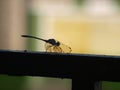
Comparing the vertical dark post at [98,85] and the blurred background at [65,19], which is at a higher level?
the blurred background at [65,19]

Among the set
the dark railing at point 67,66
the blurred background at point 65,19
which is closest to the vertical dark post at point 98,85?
the dark railing at point 67,66

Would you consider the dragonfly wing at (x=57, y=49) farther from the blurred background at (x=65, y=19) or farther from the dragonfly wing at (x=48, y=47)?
the blurred background at (x=65, y=19)

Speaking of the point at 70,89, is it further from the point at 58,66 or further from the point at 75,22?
the point at 75,22

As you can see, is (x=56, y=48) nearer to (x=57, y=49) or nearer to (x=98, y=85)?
(x=57, y=49)

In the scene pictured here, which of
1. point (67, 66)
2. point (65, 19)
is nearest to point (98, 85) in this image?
point (67, 66)

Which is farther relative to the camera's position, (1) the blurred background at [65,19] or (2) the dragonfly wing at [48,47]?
(1) the blurred background at [65,19]

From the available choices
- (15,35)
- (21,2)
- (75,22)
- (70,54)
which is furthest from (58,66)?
(21,2)

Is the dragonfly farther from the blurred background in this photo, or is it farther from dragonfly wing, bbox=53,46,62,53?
the blurred background

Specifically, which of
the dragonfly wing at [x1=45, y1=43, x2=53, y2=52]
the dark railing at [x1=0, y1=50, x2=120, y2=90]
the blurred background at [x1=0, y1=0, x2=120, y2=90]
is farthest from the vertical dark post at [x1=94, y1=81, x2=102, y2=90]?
the blurred background at [x1=0, y1=0, x2=120, y2=90]

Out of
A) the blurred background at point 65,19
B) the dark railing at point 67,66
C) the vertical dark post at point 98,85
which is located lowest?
the vertical dark post at point 98,85
